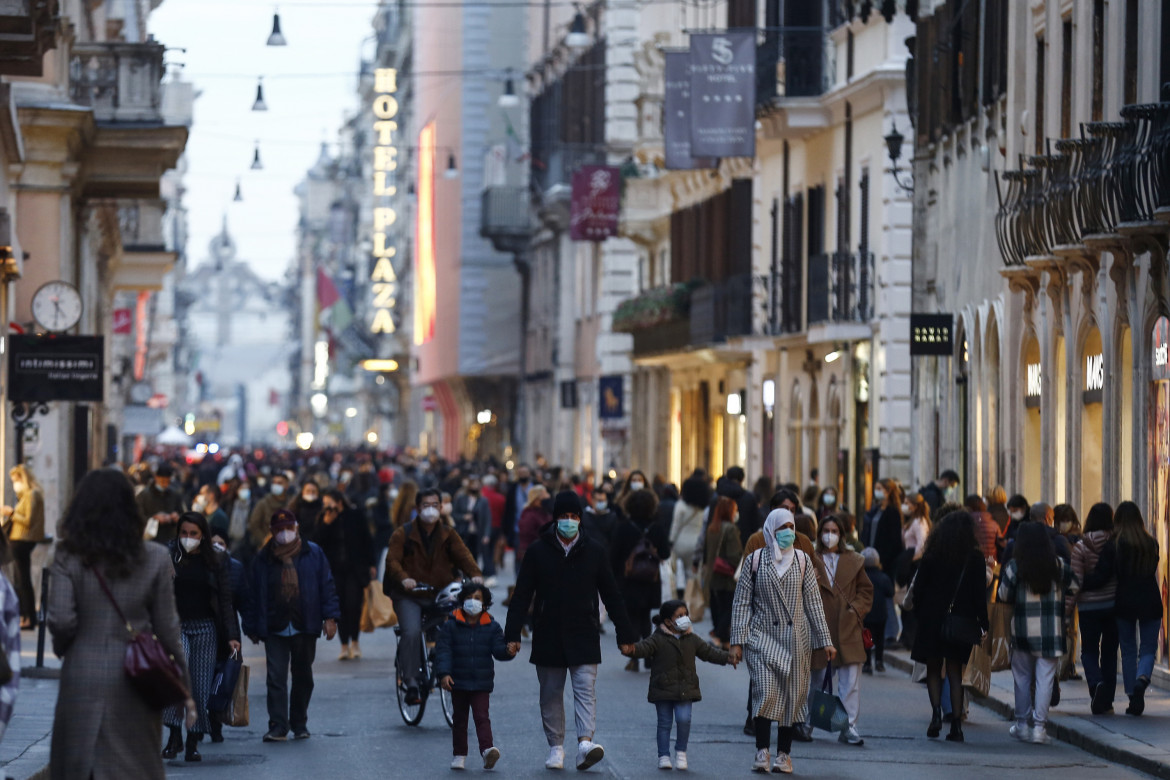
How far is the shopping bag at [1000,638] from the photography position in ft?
55.5

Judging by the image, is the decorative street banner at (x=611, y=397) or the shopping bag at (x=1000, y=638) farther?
the decorative street banner at (x=611, y=397)

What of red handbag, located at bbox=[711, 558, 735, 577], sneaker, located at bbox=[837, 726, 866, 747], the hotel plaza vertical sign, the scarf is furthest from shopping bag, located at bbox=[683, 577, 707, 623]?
the hotel plaza vertical sign

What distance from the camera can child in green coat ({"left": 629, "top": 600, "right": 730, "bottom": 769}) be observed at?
48.1 ft

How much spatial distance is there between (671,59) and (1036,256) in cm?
1201

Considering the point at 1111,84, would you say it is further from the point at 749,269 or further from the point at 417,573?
the point at 749,269

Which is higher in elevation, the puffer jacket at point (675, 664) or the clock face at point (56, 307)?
the clock face at point (56, 307)

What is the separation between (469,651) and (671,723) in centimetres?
127

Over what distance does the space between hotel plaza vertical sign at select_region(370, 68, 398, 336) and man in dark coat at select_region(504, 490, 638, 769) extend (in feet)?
349

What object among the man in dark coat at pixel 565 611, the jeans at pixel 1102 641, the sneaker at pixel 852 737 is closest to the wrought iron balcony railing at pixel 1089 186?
the jeans at pixel 1102 641

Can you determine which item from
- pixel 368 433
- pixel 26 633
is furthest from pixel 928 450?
pixel 368 433

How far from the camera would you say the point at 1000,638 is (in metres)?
17.0

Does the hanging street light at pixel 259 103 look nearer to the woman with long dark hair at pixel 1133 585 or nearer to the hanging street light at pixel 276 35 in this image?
the hanging street light at pixel 276 35

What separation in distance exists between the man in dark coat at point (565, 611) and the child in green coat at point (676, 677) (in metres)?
0.22

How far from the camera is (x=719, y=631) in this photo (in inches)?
923
